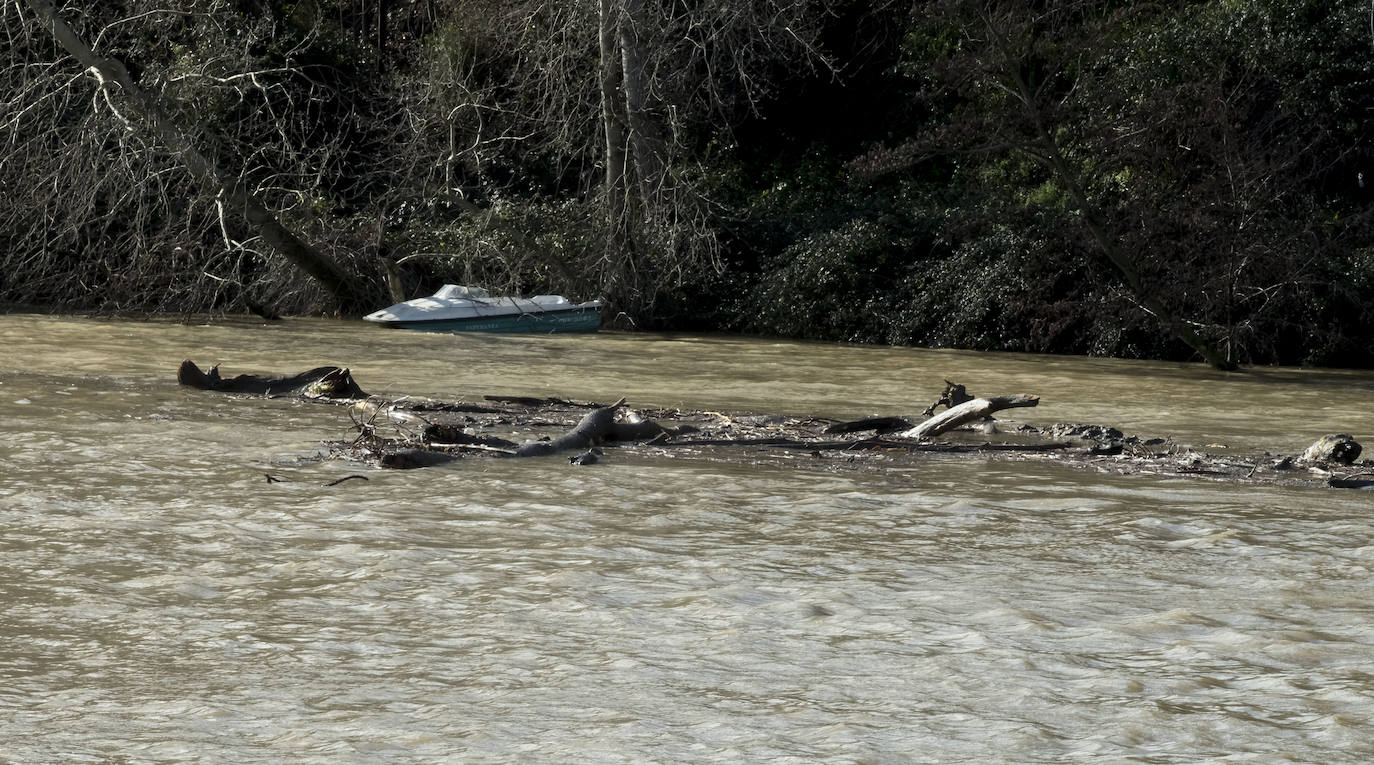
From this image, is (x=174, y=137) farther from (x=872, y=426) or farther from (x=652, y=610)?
(x=652, y=610)

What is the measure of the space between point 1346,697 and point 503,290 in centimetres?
1931

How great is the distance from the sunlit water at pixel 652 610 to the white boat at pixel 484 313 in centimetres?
1168

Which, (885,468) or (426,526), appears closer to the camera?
(426,526)

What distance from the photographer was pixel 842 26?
27.9 metres

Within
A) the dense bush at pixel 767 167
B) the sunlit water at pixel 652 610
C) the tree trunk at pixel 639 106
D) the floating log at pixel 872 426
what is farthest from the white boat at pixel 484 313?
the floating log at pixel 872 426

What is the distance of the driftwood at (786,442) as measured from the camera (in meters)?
9.60

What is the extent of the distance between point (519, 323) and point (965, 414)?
13349mm

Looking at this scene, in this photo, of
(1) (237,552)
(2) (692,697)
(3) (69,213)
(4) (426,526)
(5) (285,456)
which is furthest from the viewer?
(3) (69,213)

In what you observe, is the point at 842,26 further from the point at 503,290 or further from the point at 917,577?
the point at 917,577

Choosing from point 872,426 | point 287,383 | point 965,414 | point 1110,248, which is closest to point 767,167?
point 1110,248

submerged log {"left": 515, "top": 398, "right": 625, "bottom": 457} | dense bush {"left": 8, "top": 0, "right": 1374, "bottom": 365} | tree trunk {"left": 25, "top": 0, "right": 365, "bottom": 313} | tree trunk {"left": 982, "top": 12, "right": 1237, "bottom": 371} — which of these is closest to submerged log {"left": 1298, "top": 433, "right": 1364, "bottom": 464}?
submerged log {"left": 515, "top": 398, "right": 625, "bottom": 457}

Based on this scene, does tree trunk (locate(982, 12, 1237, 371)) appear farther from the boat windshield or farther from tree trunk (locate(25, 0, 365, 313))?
tree trunk (locate(25, 0, 365, 313))

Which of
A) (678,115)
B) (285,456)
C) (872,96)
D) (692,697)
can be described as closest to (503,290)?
(678,115)

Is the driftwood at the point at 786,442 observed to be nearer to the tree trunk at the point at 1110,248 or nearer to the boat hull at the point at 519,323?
the tree trunk at the point at 1110,248
